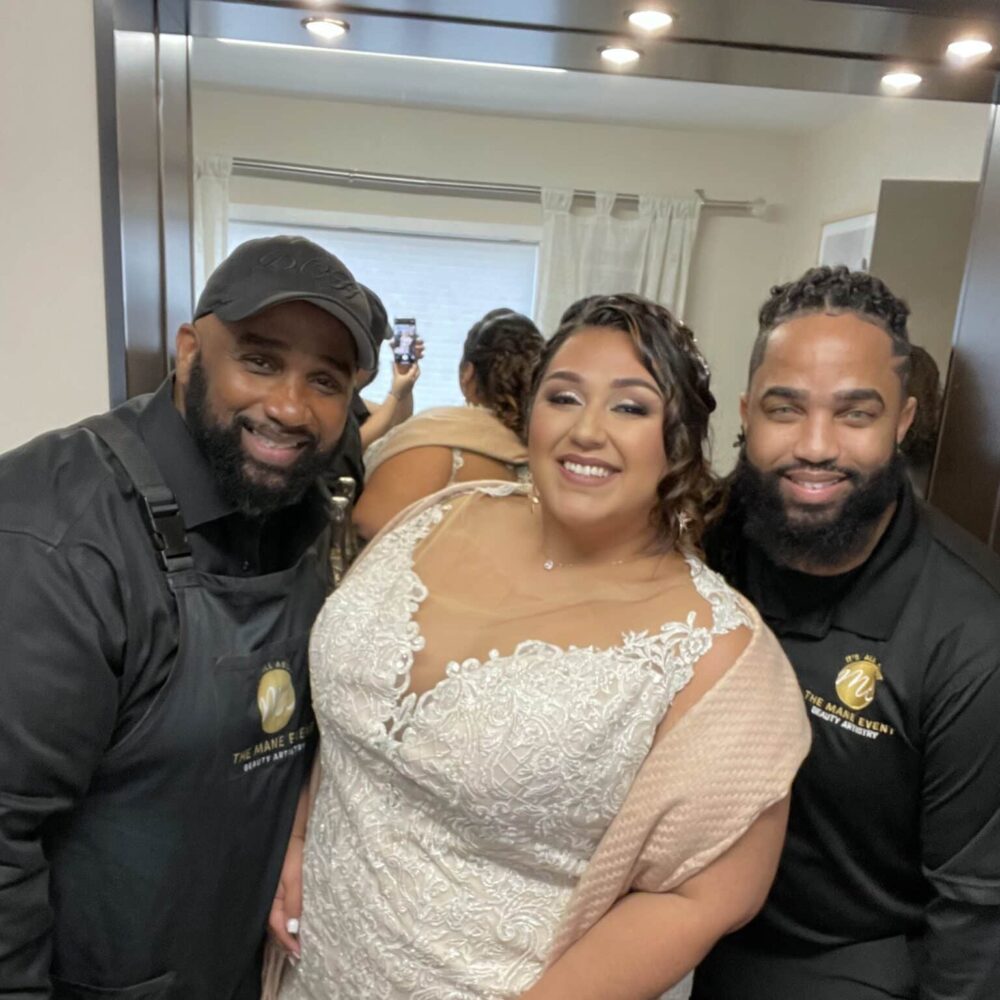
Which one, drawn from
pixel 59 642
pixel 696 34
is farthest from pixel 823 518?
pixel 59 642

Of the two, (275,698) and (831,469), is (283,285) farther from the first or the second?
(831,469)

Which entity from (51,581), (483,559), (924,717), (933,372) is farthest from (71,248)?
(933,372)

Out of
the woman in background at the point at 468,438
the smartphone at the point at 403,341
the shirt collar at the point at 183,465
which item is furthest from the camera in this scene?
the smartphone at the point at 403,341

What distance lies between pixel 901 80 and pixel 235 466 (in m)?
1.08

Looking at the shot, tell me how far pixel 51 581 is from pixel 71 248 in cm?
52

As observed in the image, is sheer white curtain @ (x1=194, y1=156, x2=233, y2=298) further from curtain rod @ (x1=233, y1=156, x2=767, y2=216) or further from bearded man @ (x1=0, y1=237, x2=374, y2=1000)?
bearded man @ (x1=0, y1=237, x2=374, y2=1000)

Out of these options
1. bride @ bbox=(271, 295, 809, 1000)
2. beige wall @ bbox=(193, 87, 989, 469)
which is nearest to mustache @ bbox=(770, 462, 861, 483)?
bride @ bbox=(271, 295, 809, 1000)

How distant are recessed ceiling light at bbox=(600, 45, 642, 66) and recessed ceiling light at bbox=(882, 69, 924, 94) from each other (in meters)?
0.36

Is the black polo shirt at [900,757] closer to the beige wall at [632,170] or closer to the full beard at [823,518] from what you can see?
the full beard at [823,518]

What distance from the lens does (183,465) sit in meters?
0.81

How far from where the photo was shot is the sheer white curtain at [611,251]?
186cm

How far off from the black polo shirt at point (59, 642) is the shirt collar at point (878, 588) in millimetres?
678

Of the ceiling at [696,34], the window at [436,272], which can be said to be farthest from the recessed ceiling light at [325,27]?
the window at [436,272]

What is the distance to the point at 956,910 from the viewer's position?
89cm
